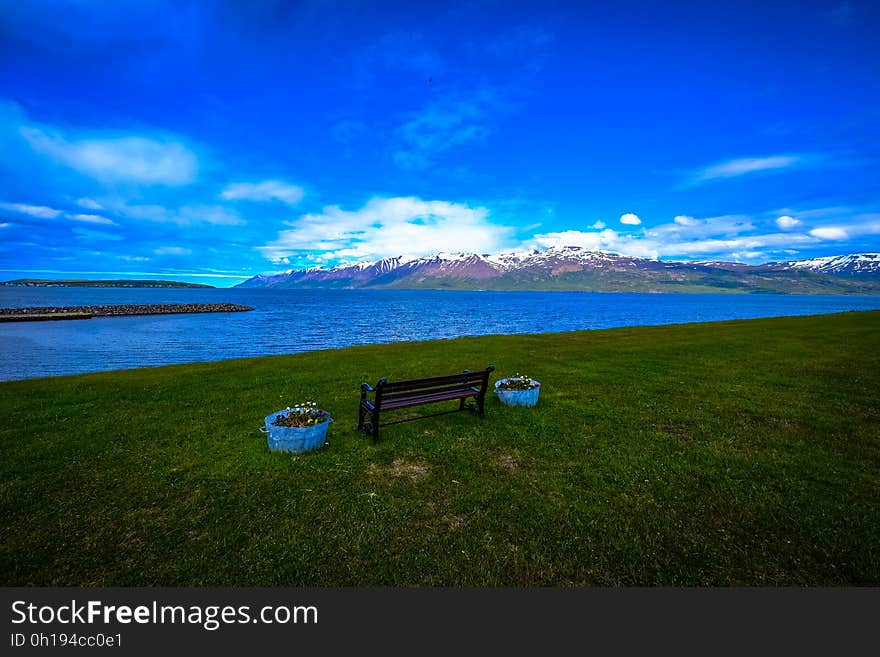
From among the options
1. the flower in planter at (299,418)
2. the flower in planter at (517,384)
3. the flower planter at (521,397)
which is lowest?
the flower planter at (521,397)

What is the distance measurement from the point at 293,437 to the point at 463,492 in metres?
4.06

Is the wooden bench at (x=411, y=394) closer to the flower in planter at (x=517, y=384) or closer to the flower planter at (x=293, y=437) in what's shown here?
the flower in planter at (x=517, y=384)

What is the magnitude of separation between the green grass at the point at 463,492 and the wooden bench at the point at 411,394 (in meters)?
0.57

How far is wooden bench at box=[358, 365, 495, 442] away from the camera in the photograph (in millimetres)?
8956

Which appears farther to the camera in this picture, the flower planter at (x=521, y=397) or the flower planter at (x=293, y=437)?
the flower planter at (x=521, y=397)

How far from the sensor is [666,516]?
20.7ft

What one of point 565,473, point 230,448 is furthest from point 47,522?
point 565,473

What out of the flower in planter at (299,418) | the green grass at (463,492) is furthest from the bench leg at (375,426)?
the flower in planter at (299,418)

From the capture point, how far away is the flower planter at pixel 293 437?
858cm

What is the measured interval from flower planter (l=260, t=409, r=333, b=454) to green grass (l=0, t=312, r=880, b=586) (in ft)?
1.10

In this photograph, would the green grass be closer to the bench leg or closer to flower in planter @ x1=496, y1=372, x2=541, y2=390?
the bench leg

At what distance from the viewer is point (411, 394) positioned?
10312mm

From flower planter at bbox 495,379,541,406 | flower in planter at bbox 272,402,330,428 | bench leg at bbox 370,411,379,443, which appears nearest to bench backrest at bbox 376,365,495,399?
bench leg at bbox 370,411,379,443

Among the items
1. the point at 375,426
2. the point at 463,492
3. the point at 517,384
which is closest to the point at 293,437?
the point at 375,426
